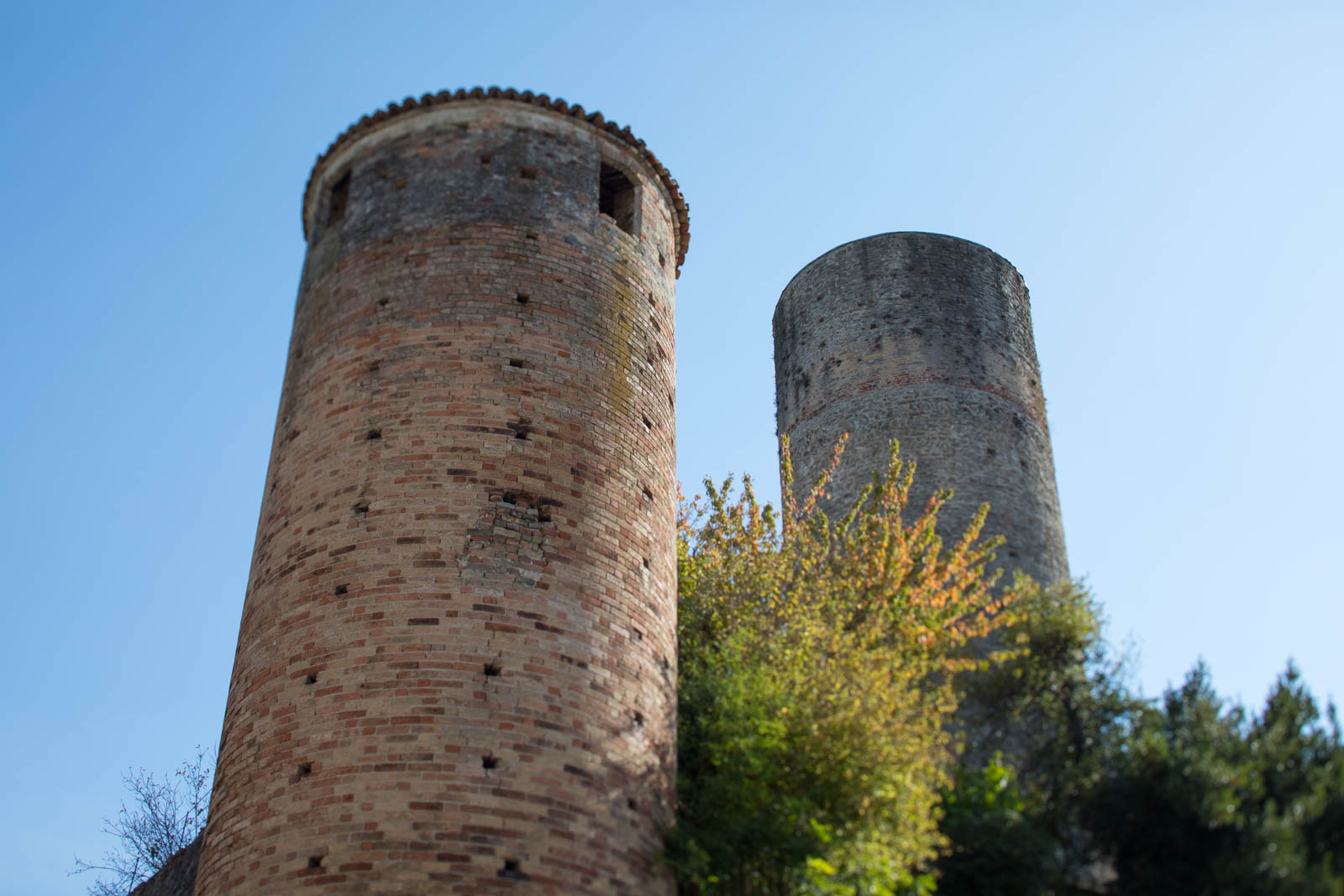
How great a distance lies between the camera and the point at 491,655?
10359 mm

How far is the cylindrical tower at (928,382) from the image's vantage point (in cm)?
1722

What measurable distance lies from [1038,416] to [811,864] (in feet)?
33.7

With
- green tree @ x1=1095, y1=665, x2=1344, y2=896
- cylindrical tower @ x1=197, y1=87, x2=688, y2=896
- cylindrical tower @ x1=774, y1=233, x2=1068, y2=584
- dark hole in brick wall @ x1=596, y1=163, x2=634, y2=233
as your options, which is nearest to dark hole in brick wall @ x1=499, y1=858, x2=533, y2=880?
cylindrical tower @ x1=197, y1=87, x2=688, y2=896

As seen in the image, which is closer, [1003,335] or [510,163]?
[510,163]

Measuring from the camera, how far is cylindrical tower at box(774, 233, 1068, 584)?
1722 centimetres

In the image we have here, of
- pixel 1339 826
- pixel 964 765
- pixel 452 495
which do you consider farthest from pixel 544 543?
pixel 1339 826

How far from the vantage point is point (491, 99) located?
13672 millimetres

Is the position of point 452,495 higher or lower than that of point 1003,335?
lower

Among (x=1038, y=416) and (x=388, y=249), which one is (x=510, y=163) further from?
(x=1038, y=416)

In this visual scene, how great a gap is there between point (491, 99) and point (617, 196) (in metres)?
1.68

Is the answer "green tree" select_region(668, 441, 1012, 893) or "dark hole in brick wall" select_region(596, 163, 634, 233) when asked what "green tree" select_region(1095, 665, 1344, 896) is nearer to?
"green tree" select_region(668, 441, 1012, 893)

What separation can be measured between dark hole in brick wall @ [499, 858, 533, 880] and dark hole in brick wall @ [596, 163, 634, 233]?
6836mm

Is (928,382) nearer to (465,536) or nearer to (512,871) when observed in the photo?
(465,536)

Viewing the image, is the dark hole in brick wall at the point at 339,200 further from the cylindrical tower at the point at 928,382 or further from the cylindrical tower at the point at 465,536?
the cylindrical tower at the point at 928,382
